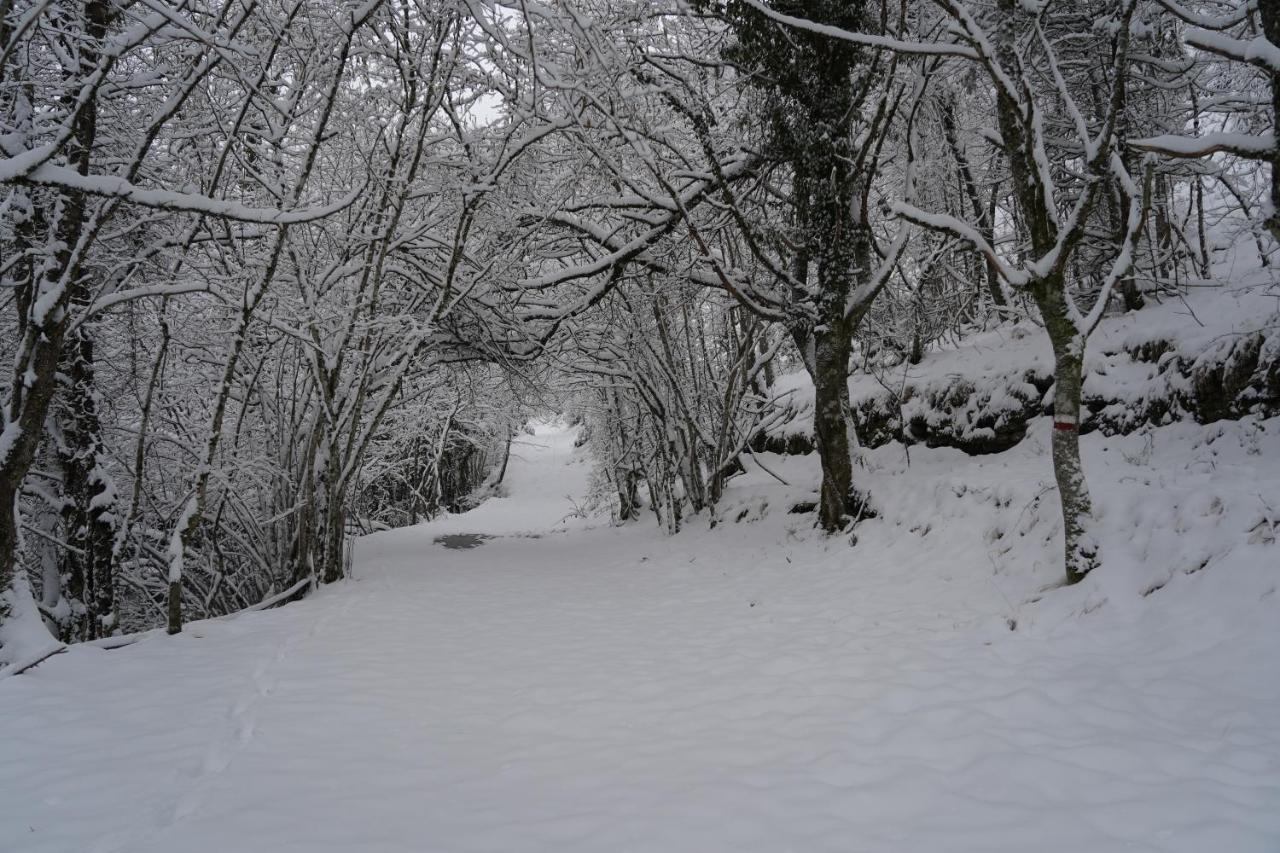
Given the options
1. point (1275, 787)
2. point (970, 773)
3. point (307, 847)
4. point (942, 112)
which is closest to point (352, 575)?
point (307, 847)

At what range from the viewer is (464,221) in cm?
705

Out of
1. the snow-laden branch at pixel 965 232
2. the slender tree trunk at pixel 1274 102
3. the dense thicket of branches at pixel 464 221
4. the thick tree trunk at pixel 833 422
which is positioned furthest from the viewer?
the thick tree trunk at pixel 833 422

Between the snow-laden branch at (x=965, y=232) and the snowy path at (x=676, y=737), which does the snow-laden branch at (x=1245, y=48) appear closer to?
the snow-laden branch at (x=965, y=232)

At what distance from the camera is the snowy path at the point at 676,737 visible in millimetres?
2131

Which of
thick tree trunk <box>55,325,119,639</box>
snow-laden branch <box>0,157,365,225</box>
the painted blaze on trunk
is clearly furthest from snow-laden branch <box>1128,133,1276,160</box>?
thick tree trunk <box>55,325,119,639</box>

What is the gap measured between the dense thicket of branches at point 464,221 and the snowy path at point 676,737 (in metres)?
1.07

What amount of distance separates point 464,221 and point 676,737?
6034 millimetres

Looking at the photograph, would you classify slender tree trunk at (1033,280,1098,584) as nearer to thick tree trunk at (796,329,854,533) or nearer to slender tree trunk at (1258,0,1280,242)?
slender tree trunk at (1258,0,1280,242)

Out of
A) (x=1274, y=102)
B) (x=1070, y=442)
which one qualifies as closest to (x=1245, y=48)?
(x=1274, y=102)

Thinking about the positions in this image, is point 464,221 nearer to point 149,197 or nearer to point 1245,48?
point 149,197

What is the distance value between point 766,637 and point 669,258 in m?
5.63

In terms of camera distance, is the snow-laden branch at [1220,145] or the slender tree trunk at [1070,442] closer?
the snow-laden branch at [1220,145]

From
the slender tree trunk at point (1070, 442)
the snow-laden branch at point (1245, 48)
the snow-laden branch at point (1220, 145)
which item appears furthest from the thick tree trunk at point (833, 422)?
the snow-laden branch at point (1245, 48)

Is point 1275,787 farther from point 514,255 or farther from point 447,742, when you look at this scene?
point 514,255
